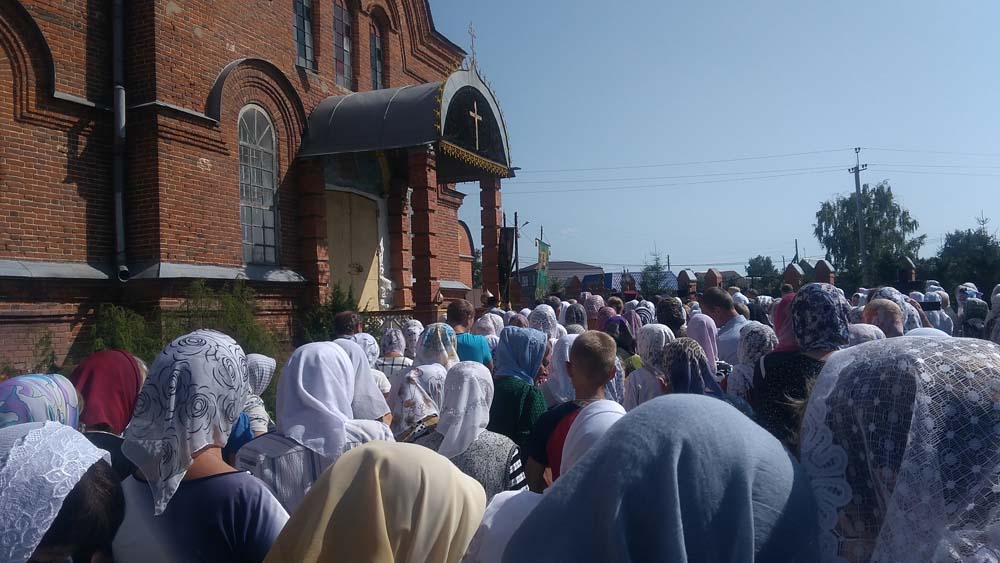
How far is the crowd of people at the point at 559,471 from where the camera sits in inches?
58.6

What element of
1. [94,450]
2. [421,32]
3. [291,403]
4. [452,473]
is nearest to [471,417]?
[291,403]

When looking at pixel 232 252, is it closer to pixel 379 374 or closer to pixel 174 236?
pixel 174 236

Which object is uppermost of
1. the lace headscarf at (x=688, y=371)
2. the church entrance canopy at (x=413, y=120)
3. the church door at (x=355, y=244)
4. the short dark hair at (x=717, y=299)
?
the church entrance canopy at (x=413, y=120)

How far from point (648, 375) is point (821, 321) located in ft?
3.85

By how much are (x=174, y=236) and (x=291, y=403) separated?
7.49 m

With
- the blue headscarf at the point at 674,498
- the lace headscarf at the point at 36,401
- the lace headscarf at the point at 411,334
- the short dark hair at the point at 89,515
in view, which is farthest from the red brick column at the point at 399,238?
the blue headscarf at the point at 674,498

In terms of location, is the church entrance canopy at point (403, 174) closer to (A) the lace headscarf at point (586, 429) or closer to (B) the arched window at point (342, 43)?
(B) the arched window at point (342, 43)

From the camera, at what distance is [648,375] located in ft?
14.7

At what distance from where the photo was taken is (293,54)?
12797 mm

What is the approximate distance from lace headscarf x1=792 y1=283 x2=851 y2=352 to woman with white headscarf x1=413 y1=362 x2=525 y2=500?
153 cm

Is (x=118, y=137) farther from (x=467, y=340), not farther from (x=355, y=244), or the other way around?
(x=467, y=340)

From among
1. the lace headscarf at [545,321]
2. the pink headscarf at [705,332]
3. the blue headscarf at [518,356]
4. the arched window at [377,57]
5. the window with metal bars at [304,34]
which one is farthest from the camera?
the arched window at [377,57]

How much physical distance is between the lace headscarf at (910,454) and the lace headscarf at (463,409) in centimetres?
210

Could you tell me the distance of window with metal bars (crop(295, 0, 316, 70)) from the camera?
516 inches
